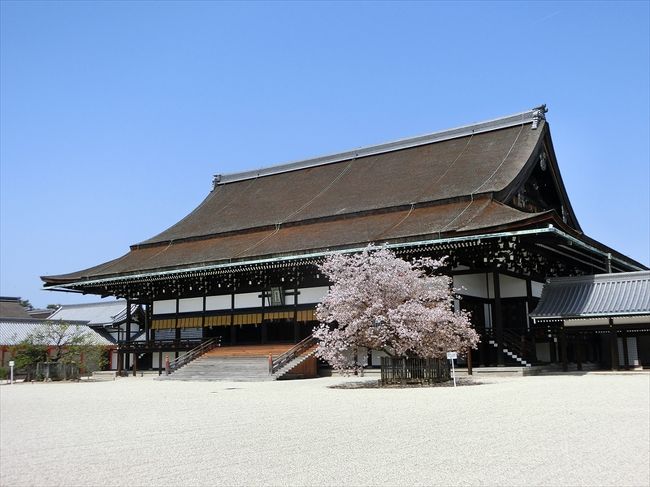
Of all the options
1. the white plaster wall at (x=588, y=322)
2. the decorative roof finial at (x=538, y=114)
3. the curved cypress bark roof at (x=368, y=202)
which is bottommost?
the white plaster wall at (x=588, y=322)

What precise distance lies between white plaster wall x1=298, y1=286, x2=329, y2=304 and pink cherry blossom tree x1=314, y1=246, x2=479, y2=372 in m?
5.88

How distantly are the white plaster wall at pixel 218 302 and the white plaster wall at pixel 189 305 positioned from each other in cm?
40

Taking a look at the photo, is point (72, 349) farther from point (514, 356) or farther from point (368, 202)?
point (514, 356)

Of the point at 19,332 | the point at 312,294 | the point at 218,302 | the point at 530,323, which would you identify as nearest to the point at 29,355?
the point at 218,302

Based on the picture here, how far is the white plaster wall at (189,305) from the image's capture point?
27656mm

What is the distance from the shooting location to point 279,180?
3494cm

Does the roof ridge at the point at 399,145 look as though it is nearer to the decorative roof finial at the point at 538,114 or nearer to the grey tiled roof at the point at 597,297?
the decorative roof finial at the point at 538,114

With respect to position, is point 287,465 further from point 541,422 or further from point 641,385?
point 641,385

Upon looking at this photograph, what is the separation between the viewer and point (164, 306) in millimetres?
28828

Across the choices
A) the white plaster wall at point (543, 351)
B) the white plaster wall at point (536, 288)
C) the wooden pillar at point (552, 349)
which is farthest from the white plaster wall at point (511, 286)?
the white plaster wall at point (543, 351)

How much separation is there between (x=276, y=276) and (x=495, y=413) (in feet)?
53.6

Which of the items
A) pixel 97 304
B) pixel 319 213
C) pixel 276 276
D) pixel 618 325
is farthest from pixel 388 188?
pixel 97 304

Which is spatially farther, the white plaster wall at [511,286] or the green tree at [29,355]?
the green tree at [29,355]

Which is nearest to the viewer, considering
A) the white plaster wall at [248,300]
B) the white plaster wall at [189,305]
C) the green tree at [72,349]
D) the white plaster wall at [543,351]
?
the white plaster wall at [543,351]
